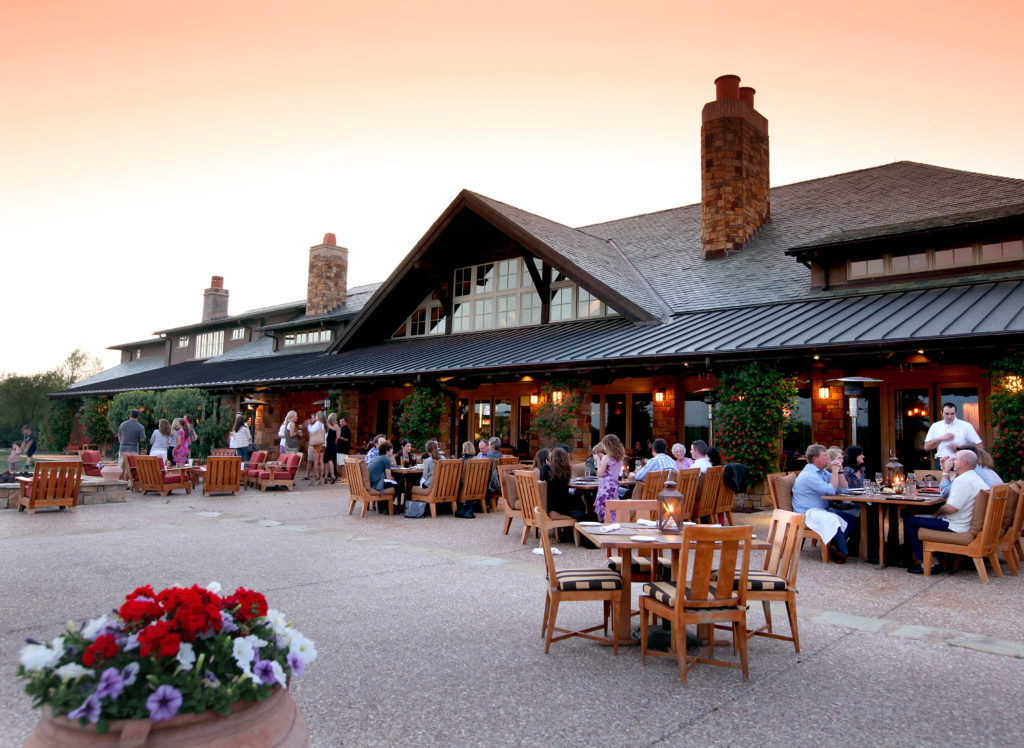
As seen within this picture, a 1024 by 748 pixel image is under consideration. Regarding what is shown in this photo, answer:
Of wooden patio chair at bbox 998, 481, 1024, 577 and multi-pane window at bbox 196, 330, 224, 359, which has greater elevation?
multi-pane window at bbox 196, 330, 224, 359

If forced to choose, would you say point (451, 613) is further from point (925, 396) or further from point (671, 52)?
point (671, 52)

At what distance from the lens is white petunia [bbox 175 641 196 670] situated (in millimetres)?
2008

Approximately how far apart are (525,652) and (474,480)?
681 cm

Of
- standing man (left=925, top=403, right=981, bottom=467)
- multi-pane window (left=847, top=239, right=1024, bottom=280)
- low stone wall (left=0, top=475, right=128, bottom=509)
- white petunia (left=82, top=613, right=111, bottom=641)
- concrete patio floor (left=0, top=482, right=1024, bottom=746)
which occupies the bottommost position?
concrete patio floor (left=0, top=482, right=1024, bottom=746)

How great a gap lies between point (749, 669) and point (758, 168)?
15.5 m

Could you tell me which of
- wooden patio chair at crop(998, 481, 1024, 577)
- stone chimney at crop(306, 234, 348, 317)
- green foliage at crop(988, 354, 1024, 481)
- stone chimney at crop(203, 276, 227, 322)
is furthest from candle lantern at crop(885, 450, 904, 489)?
stone chimney at crop(203, 276, 227, 322)

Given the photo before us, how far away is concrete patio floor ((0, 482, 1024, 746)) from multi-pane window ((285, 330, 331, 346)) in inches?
665

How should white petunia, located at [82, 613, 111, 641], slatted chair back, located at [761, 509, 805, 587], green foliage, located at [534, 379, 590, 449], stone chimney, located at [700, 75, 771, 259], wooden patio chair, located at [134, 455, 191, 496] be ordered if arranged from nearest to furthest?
white petunia, located at [82, 613, 111, 641]
slatted chair back, located at [761, 509, 805, 587]
wooden patio chair, located at [134, 455, 191, 496]
green foliage, located at [534, 379, 590, 449]
stone chimney, located at [700, 75, 771, 259]

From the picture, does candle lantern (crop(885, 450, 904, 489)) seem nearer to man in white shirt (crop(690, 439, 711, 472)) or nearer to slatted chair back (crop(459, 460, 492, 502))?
man in white shirt (crop(690, 439, 711, 472))

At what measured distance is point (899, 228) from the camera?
1223 centimetres

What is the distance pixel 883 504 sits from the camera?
24.3 ft

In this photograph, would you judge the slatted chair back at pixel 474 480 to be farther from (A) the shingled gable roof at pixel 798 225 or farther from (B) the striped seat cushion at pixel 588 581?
(B) the striped seat cushion at pixel 588 581

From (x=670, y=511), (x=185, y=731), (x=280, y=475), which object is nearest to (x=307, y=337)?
(x=280, y=475)

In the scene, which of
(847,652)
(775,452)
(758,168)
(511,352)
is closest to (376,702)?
(847,652)
